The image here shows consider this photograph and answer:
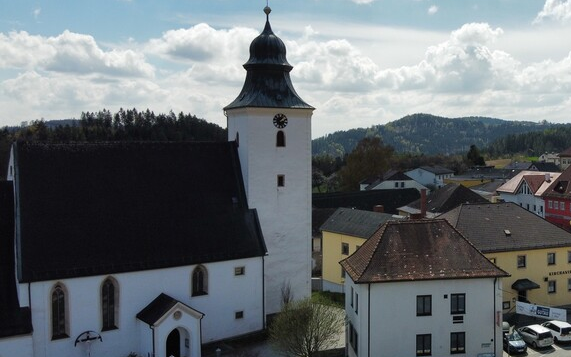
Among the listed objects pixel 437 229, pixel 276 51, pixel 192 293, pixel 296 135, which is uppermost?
pixel 276 51

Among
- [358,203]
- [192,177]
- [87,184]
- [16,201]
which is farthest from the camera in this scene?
[358,203]

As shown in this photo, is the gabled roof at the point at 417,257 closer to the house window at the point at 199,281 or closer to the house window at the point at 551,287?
the house window at the point at 199,281

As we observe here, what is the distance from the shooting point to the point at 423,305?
93.7ft

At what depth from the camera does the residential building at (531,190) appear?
71.1 meters

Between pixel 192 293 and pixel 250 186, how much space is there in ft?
22.4

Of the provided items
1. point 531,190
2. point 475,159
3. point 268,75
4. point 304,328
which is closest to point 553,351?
point 304,328

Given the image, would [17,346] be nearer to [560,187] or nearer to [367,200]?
[367,200]

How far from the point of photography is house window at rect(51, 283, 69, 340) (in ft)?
89.0

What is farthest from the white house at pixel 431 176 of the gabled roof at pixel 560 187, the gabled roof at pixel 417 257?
the gabled roof at pixel 417 257

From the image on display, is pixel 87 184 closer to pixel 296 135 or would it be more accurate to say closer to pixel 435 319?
pixel 296 135

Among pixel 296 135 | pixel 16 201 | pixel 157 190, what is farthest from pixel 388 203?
pixel 16 201

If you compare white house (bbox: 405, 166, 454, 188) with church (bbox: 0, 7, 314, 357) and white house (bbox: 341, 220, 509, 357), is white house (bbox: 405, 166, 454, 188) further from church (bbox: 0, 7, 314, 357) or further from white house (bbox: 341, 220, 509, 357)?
white house (bbox: 341, 220, 509, 357)

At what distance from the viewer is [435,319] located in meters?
28.5

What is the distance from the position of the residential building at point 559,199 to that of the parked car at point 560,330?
3571 centimetres
